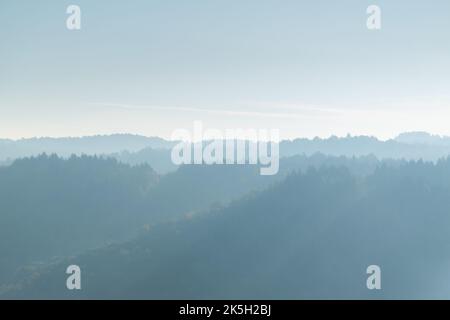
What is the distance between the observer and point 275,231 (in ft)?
384

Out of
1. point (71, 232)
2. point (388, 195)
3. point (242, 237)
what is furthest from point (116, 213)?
point (388, 195)

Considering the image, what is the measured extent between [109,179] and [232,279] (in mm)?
110668

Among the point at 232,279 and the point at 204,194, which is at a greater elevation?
the point at 204,194

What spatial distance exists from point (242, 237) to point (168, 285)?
2714 centimetres

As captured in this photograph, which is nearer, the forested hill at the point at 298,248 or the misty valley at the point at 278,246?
the forested hill at the point at 298,248

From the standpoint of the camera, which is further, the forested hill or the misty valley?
→ the misty valley

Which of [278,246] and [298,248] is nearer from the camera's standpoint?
[298,248]
